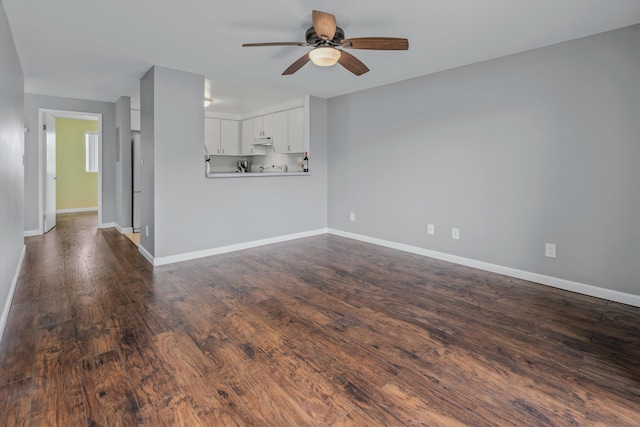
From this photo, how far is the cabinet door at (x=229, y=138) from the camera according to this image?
7477 mm

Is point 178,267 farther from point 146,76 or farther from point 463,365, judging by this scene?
point 463,365

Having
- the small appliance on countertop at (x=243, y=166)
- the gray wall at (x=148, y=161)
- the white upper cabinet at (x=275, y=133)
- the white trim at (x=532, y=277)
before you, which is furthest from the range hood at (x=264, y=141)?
the white trim at (x=532, y=277)

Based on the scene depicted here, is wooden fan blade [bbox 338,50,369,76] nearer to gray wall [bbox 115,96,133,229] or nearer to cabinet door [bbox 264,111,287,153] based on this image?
cabinet door [bbox 264,111,287,153]

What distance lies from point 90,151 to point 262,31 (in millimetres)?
7703

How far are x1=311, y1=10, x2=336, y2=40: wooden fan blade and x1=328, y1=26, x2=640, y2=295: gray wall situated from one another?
2.17 m

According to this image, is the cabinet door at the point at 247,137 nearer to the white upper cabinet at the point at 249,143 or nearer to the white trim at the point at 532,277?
the white upper cabinet at the point at 249,143

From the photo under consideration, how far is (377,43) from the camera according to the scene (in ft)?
8.25

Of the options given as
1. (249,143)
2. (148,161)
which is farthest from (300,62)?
(249,143)

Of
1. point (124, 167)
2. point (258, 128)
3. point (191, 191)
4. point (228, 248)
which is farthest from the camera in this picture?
point (258, 128)

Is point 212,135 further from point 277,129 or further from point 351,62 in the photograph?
point 351,62

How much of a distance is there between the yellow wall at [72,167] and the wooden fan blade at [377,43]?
823 cm

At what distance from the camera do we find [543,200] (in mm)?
3312

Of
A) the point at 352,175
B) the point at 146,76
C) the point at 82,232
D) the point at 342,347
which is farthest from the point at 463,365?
the point at 82,232

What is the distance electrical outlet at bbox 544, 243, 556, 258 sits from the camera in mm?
3281
